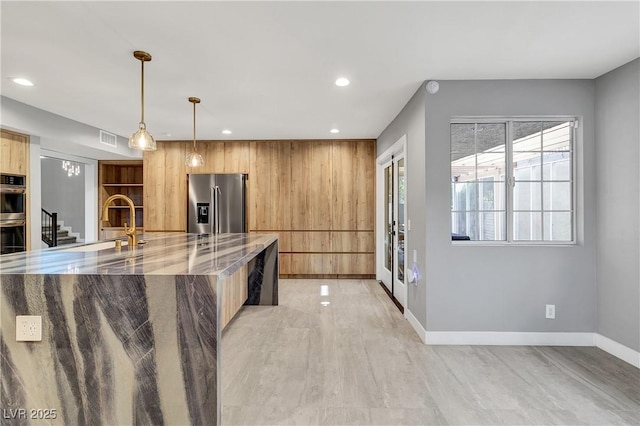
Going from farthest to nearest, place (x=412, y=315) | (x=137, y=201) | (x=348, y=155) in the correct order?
(x=137, y=201)
(x=348, y=155)
(x=412, y=315)

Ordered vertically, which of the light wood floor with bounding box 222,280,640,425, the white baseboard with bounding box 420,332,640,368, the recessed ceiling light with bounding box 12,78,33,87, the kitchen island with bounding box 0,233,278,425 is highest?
the recessed ceiling light with bounding box 12,78,33,87

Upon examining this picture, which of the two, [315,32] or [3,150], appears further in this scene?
[3,150]

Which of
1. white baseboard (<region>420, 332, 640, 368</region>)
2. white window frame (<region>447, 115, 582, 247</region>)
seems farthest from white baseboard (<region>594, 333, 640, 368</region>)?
white window frame (<region>447, 115, 582, 247</region>)

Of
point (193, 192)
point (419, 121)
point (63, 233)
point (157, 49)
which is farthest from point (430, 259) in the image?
point (63, 233)

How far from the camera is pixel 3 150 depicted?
3664 millimetres

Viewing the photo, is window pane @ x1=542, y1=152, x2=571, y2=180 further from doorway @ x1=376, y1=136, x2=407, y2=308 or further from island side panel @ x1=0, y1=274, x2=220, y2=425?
island side panel @ x1=0, y1=274, x2=220, y2=425

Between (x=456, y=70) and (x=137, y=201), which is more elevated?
(x=456, y=70)

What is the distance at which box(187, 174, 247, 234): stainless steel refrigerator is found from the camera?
18.2 ft

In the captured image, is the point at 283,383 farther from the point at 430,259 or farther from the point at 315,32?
the point at 315,32

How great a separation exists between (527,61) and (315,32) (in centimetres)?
179

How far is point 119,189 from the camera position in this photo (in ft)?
21.6

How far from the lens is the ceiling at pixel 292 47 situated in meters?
1.95

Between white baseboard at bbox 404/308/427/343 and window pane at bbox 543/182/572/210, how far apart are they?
5.45 feet

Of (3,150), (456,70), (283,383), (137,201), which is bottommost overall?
(283,383)
